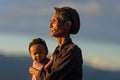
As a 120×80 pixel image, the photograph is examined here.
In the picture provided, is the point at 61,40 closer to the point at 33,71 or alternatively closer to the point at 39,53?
the point at 33,71

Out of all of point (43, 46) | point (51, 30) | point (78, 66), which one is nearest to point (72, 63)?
point (78, 66)

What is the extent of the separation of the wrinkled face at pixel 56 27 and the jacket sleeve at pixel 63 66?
Answer: 0.34 m

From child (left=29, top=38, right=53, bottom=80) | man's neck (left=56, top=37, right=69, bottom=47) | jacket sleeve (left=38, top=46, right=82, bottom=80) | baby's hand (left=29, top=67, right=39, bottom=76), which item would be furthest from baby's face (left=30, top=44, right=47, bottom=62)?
jacket sleeve (left=38, top=46, right=82, bottom=80)

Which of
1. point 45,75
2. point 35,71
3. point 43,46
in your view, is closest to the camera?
point 45,75

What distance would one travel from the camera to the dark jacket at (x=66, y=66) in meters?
8.12

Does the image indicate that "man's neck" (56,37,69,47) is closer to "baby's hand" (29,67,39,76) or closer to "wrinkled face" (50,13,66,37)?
"wrinkled face" (50,13,66,37)

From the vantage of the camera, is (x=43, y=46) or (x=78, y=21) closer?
(x=78, y=21)

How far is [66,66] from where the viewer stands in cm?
816

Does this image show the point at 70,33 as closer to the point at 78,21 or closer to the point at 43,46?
the point at 78,21

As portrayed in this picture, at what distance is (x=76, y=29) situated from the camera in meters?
8.51

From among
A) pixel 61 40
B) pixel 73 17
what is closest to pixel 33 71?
pixel 61 40

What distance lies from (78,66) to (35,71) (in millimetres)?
847

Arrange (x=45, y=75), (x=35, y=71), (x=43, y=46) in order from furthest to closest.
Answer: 1. (x=43, y=46)
2. (x=35, y=71)
3. (x=45, y=75)

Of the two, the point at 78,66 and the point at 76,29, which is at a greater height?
the point at 76,29
